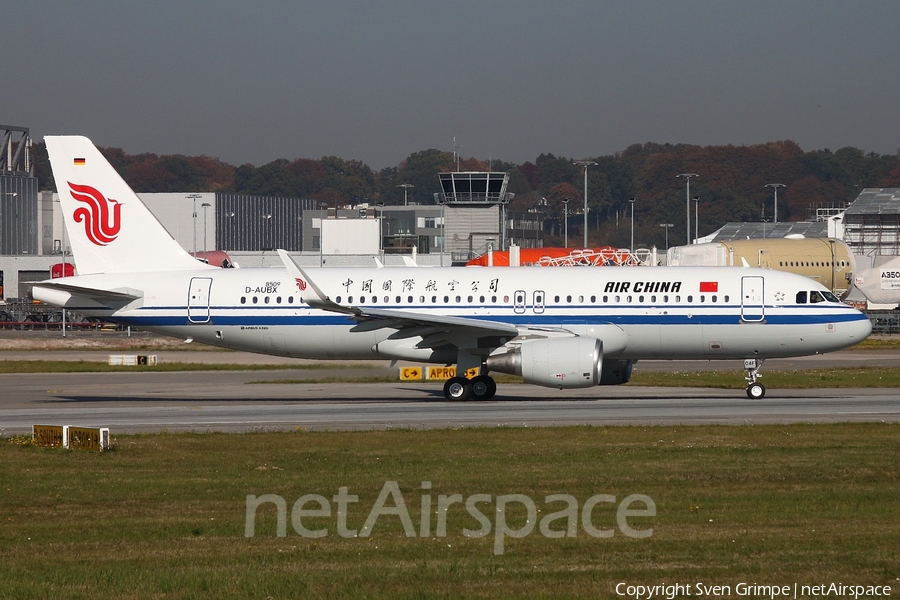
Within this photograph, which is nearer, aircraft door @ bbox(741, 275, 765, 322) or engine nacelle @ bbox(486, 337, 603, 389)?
engine nacelle @ bbox(486, 337, 603, 389)

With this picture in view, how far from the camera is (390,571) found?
11023 mm

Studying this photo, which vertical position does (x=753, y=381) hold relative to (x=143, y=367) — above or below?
above

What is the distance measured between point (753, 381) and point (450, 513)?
2030 cm

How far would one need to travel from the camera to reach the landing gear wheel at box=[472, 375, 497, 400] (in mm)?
32406

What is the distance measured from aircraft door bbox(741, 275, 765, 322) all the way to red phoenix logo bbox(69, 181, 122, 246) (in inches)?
751

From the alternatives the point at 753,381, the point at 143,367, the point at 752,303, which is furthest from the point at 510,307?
the point at 143,367

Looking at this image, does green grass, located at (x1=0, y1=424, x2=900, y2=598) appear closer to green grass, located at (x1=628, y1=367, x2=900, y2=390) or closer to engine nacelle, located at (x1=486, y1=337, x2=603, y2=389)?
engine nacelle, located at (x1=486, y1=337, x2=603, y2=389)

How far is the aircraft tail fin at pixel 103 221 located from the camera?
34719 millimetres

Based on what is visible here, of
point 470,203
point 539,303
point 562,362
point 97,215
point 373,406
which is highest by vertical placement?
point 470,203

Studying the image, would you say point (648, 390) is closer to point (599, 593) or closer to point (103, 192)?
point (103, 192)

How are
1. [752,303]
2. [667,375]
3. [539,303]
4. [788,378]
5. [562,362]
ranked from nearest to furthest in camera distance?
[562,362], [752,303], [539,303], [788,378], [667,375]

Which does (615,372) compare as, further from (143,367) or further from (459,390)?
(143,367)

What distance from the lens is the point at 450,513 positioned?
1413 centimetres

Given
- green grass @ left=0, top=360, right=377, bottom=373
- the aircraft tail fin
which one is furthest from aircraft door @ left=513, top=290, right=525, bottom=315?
green grass @ left=0, top=360, right=377, bottom=373
